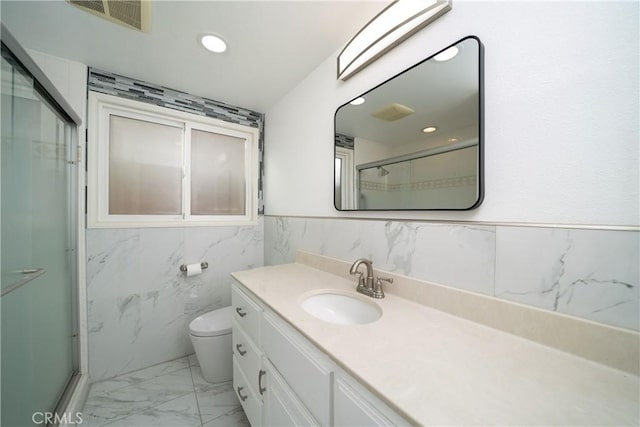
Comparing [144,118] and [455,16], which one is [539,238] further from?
[144,118]

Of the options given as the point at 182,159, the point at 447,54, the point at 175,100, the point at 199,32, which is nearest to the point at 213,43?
the point at 199,32

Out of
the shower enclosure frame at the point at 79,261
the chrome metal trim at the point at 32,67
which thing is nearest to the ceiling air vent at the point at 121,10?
the chrome metal trim at the point at 32,67

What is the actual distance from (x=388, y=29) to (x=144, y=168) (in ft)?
6.27

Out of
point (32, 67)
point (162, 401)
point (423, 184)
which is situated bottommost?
point (162, 401)

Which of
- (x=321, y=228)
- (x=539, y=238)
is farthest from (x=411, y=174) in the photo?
(x=321, y=228)

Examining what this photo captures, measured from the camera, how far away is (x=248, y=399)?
1.09 m

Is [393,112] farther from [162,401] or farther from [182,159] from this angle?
[162,401]

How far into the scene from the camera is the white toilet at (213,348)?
1481 millimetres

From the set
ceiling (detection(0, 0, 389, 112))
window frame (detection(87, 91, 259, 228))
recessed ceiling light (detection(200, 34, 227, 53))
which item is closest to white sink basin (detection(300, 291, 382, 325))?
window frame (detection(87, 91, 259, 228))

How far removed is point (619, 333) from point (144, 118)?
2619 mm

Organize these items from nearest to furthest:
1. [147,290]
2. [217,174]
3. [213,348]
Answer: [213,348] → [147,290] → [217,174]

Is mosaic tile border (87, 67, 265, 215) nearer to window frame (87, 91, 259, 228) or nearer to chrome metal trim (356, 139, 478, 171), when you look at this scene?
window frame (87, 91, 259, 228)

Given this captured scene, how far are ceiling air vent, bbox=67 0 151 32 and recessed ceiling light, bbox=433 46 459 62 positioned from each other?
4.41 ft

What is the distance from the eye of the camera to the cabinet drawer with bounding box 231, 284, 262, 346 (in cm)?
101
